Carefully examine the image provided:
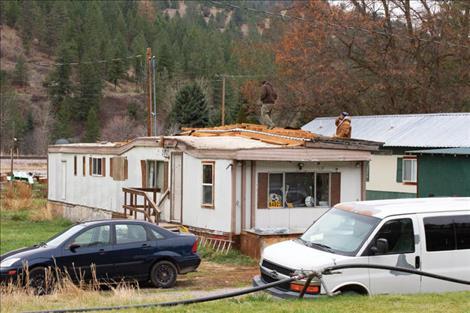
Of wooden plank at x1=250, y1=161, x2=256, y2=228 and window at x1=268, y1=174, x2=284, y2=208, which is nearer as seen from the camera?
wooden plank at x1=250, y1=161, x2=256, y2=228

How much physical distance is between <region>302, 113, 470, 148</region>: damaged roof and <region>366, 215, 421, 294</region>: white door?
696 inches

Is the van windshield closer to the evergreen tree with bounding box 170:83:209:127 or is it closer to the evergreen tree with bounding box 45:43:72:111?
the evergreen tree with bounding box 170:83:209:127

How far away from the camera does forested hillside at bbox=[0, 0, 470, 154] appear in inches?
1617

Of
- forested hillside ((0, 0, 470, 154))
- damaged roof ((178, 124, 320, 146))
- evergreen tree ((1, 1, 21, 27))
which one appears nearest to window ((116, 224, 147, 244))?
damaged roof ((178, 124, 320, 146))

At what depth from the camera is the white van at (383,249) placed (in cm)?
1005

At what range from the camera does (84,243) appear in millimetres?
14070

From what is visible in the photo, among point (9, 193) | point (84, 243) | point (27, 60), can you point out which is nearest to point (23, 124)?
point (27, 60)

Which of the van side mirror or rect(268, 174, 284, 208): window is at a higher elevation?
rect(268, 174, 284, 208): window

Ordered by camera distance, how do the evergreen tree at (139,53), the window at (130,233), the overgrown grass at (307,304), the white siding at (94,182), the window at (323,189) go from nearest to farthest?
the overgrown grass at (307,304), the window at (130,233), the window at (323,189), the white siding at (94,182), the evergreen tree at (139,53)

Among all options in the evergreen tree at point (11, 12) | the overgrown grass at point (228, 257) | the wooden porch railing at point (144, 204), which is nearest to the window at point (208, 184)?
the overgrown grass at point (228, 257)

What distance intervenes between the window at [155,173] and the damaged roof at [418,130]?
11.0 meters

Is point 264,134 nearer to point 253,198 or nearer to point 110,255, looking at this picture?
point 253,198

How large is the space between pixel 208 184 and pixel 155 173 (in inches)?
135

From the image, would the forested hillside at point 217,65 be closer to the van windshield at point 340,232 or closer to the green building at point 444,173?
the green building at point 444,173
